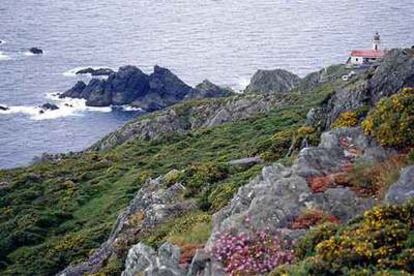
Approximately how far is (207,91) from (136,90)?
1711cm

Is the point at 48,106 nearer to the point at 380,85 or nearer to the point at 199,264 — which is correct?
the point at 380,85

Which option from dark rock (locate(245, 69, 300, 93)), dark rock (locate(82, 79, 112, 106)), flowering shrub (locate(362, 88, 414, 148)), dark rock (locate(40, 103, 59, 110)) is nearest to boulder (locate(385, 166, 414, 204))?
flowering shrub (locate(362, 88, 414, 148))

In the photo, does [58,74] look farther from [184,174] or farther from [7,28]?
[184,174]

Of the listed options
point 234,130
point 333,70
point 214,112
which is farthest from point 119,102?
point 234,130

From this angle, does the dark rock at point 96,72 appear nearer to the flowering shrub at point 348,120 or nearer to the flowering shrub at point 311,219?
the flowering shrub at point 348,120

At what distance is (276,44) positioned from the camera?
16962cm

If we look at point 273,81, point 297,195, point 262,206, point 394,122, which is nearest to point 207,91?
point 273,81

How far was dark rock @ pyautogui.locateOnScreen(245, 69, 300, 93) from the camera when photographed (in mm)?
121188

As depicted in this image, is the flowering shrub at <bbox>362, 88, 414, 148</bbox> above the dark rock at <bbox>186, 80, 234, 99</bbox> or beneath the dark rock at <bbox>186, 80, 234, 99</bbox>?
above

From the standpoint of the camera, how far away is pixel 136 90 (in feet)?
462

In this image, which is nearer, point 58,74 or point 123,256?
point 123,256

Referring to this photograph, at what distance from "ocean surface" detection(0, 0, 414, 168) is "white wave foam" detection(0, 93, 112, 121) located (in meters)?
0.18

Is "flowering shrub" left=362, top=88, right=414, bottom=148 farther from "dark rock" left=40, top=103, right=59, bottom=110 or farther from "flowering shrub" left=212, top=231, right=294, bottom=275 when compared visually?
"dark rock" left=40, top=103, right=59, bottom=110

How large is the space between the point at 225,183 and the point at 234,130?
106 feet
